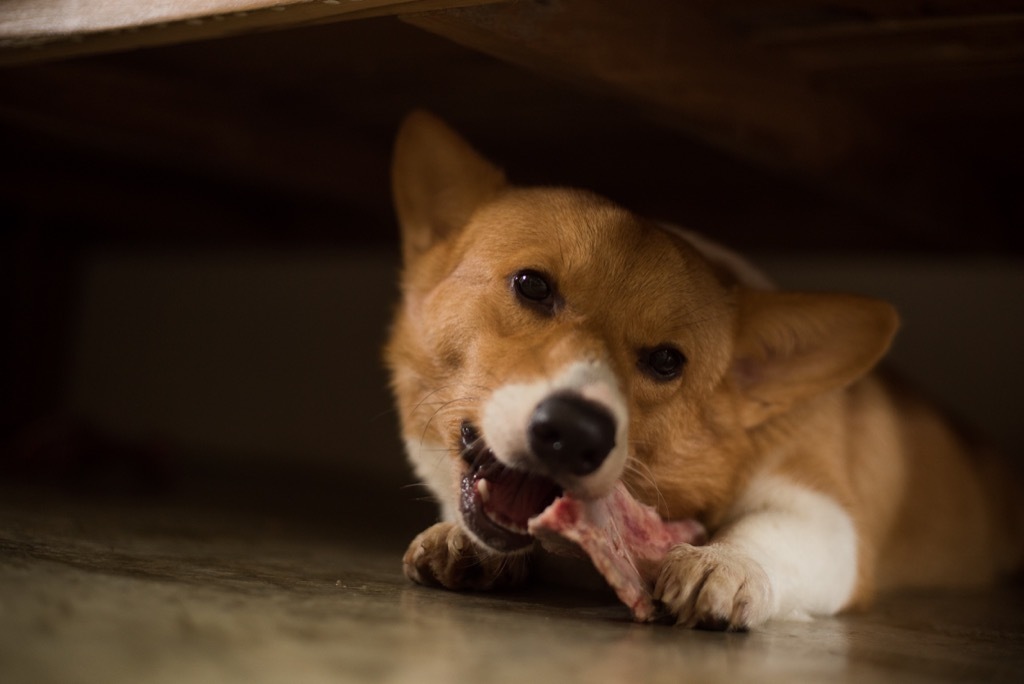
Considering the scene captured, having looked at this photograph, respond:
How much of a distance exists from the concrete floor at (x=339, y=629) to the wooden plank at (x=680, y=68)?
1071 millimetres

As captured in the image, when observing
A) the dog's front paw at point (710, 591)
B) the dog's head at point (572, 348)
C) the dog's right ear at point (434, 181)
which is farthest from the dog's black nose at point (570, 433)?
the dog's right ear at point (434, 181)

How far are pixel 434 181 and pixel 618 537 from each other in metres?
1.10

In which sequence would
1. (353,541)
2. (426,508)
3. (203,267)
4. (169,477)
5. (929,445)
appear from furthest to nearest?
1. (203,267)
2. (169,477)
3. (426,508)
4. (929,445)
5. (353,541)

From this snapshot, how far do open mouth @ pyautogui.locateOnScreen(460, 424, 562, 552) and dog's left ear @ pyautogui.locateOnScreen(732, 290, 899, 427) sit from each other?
2.34ft

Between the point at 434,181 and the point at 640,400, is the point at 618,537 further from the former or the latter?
the point at 434,181

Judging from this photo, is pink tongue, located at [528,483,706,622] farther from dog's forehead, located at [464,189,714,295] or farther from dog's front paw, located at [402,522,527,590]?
dog's forehead, located at [464,189,714,295]

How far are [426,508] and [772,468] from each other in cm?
148

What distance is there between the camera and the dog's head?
71.1 inches

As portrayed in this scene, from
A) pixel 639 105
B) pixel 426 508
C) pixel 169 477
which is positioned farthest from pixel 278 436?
pixel 639 105

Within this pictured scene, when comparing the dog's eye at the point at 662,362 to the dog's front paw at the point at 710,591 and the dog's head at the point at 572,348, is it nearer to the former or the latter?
the dog's head at the point at 572,348

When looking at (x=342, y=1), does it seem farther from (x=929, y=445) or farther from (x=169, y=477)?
(x=169, y=477)

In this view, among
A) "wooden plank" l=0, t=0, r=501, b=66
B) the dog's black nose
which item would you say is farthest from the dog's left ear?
"wooden plank" l=0, t=0, r=501, b=66

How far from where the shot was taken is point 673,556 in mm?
1850

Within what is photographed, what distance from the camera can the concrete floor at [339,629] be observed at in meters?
1.20
